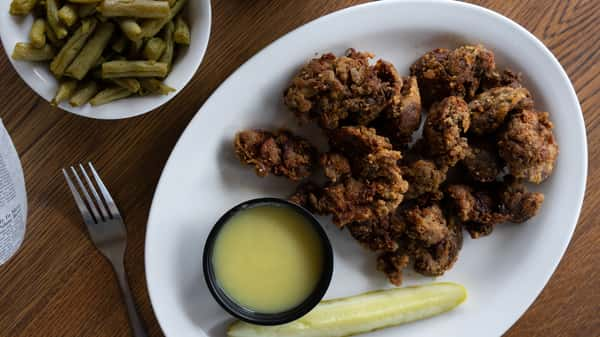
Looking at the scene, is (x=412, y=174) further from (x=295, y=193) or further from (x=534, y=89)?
(x=534, y=89)

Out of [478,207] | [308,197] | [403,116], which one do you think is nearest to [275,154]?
[308,197]

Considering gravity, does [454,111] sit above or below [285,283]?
above

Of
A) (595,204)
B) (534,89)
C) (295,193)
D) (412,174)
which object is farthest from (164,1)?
(595,204)

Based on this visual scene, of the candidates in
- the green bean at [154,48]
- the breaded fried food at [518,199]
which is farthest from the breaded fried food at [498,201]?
the green bean at [154,48]

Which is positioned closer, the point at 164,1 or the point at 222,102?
the point at 164,1

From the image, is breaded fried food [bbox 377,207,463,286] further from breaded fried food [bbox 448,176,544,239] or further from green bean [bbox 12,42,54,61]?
green bean [bbox 12,42,54,61]

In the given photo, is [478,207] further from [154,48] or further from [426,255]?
[154,48]

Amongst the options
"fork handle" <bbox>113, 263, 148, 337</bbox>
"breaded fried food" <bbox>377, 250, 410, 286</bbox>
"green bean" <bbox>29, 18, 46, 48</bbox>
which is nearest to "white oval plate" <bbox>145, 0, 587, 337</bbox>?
"breaded fried food" <bbox>377, 250, 410, 286</bbox>
